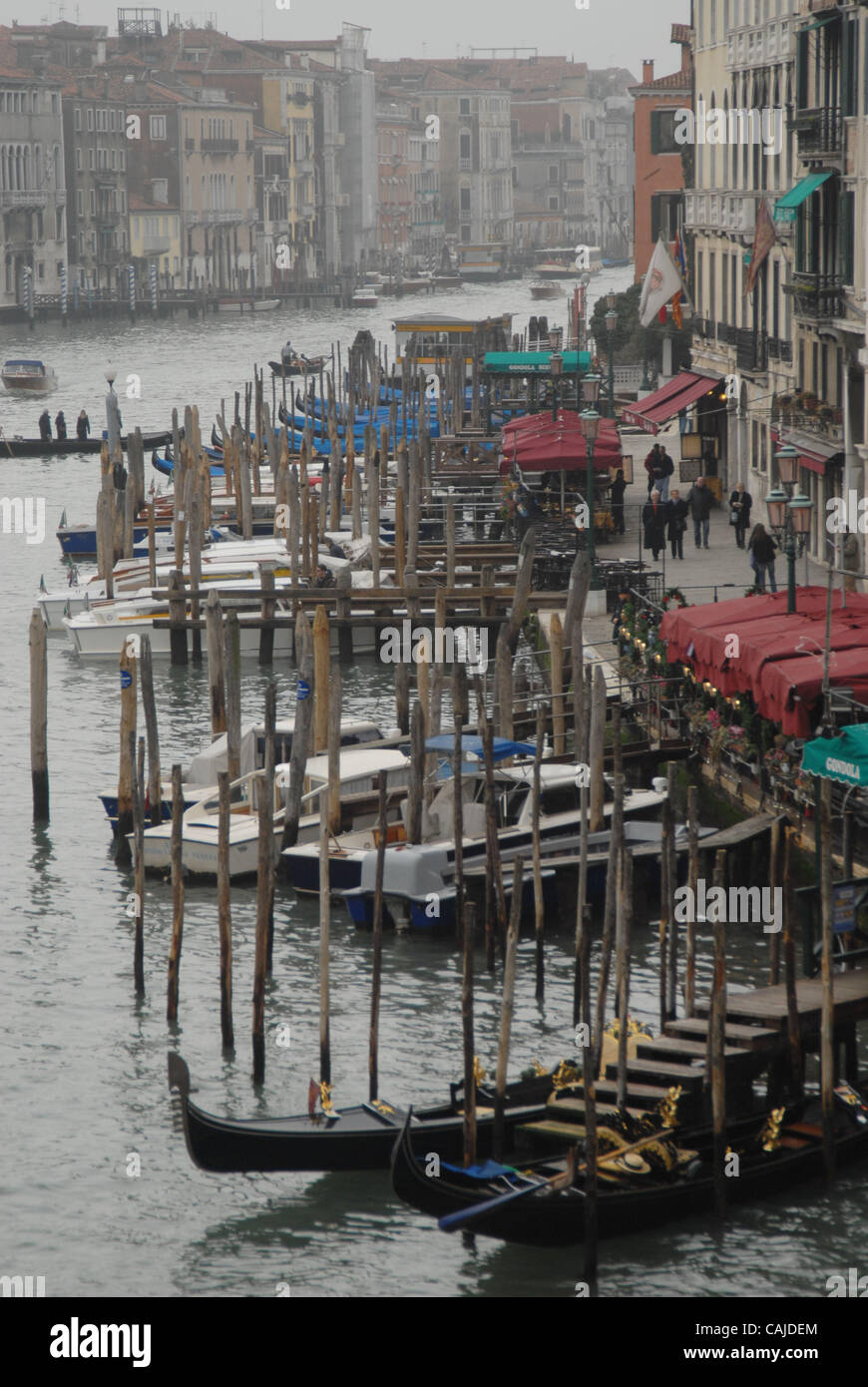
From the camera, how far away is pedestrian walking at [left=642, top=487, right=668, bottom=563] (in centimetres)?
2642

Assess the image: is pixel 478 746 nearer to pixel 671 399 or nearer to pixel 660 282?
pixel 671 399

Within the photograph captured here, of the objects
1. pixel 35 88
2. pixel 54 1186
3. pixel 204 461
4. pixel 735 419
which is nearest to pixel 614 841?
pixel 54 1186

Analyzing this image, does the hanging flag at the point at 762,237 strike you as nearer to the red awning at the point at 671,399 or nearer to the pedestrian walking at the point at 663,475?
the pedestrian walking at the point at 663,475

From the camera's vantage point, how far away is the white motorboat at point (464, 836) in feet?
53.3

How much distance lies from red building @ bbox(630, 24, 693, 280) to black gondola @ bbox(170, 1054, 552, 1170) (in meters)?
31.7

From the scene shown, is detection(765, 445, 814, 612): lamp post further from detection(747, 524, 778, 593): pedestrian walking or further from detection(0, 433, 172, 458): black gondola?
detection(0, 433, 172, 458): black gondola

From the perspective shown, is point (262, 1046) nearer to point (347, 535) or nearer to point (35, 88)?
point (347, 535)

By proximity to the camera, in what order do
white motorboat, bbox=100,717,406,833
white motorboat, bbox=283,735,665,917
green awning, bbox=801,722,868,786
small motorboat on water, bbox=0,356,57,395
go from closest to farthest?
green awning, bbox=801,722,868,786 < white motorboat, bbox=283,735,665,917 < white motorboat, bbox=100,717,406,833 < small motorboat on water, bbox=0,356,57,395

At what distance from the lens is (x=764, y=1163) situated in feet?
38.5

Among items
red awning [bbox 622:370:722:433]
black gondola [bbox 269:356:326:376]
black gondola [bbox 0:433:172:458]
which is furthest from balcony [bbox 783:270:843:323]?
black gondola [bbox 269:356:326:376]

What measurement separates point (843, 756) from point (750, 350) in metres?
17.1

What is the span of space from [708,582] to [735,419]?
272 inches

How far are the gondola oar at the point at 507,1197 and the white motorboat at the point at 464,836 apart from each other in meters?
4.72

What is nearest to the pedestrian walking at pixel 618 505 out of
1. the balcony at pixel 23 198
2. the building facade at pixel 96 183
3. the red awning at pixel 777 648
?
the red awning at pixel 777 648
